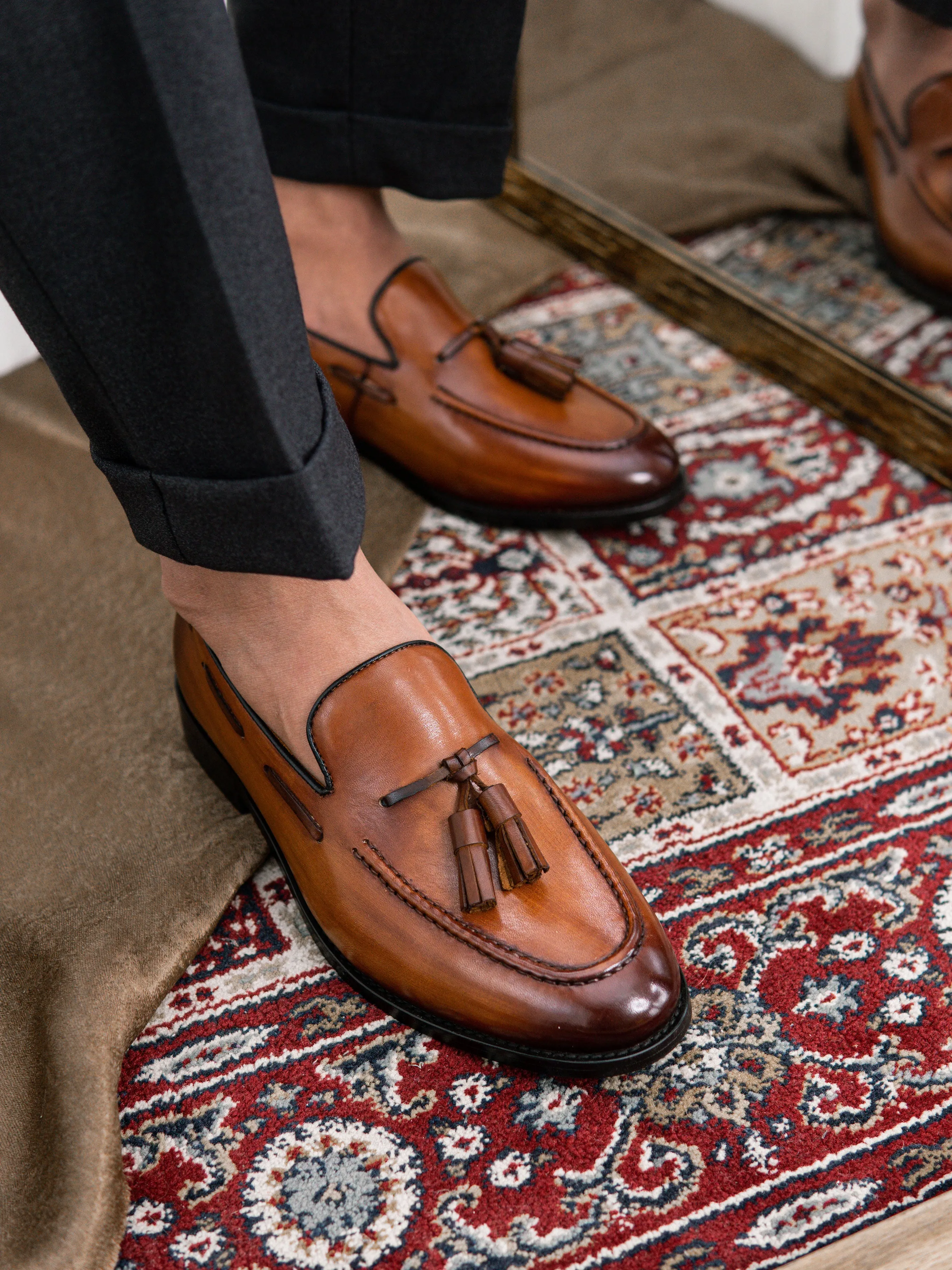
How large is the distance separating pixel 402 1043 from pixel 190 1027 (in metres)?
0.12

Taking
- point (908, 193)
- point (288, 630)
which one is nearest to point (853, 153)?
point (908, 193)

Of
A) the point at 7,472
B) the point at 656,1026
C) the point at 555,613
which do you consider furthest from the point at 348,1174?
the point at 7,472

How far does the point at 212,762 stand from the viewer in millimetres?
705

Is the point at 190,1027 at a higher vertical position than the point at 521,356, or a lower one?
lower

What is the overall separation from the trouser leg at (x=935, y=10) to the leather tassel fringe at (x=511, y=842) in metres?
0.74

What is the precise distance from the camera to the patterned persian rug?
531 mm

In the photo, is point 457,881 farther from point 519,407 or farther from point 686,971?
point 519,407

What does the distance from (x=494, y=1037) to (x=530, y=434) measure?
477mm

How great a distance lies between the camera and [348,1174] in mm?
549

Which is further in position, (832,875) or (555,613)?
(555,613)

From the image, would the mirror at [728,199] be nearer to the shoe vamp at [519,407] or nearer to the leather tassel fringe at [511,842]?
the shoe vamp at [519,407]

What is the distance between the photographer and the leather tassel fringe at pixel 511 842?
559mm

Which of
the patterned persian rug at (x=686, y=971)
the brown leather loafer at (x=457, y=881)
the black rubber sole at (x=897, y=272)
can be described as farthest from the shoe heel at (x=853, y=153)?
the brown leather loafer at (x=457, y=881)

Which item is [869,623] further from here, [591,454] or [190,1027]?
[190,1027]
